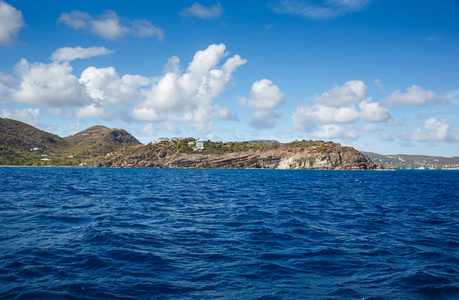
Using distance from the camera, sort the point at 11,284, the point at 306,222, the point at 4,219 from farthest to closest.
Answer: the point at 306,222, the point at 4,219, the point at 11,284

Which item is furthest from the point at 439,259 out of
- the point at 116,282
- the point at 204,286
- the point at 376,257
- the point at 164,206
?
the point at 164,206

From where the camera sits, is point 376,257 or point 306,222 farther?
point 306,222

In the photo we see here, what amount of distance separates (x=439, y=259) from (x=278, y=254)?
779 cm

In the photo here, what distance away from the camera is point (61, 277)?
1047cm

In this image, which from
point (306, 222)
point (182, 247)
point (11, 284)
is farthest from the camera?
point (306, 222)

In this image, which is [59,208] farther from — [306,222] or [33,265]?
[306,222]

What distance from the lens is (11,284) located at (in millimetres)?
9711

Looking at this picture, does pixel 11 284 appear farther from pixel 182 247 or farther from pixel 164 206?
pixel 164 206

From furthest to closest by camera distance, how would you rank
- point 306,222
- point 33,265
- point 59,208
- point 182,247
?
point 59,208 < point 306,222 < point 182,247 < point 33,265

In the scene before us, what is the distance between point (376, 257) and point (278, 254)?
479cm

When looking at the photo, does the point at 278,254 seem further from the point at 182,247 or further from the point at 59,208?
the point at 59,208

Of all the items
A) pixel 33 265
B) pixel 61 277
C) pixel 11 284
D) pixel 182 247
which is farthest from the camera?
pixel 182 247

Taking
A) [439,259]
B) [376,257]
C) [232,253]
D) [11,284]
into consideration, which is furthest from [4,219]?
[439,259]

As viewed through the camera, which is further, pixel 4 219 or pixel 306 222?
pixel 306 222
